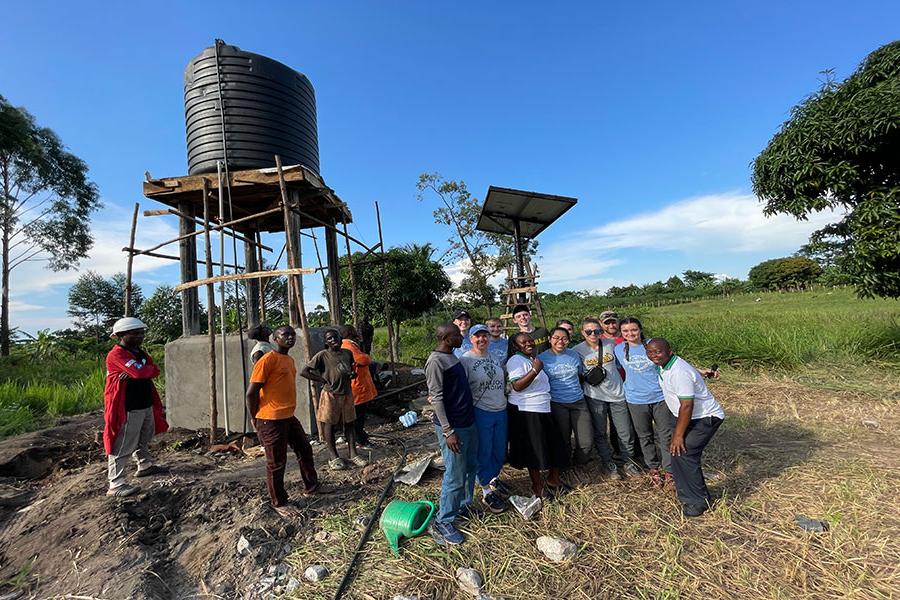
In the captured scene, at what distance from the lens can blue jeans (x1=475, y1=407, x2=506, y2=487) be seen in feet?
10.4

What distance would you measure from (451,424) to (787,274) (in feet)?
223

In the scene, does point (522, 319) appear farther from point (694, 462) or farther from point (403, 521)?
point (403, 521)

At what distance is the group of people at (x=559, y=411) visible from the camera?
2.91 m

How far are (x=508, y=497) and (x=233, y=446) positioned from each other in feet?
11.7

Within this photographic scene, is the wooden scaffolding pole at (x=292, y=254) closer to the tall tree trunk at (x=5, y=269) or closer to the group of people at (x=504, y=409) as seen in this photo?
the group of people at (x=504, y=409)

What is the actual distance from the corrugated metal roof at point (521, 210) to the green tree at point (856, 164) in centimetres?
318

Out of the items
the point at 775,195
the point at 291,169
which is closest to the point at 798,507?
the point at 775,195

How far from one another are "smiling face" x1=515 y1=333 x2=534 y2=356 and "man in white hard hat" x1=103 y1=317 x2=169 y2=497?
3.59 meters

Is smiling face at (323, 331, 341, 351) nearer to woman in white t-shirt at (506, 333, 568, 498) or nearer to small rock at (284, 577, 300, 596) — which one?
woman in white t-shirt at (506, 333, 568, 498)

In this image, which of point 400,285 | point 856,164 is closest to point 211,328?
point 400,285

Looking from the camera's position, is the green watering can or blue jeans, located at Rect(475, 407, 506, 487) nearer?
the green watering can

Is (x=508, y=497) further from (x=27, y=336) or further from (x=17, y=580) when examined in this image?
(x=27, y=336)

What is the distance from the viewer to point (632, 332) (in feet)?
12.2

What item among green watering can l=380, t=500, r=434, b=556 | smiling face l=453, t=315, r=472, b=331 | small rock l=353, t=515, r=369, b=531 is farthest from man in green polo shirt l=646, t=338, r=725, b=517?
small rock l=353, t=515, r=369, b=531
